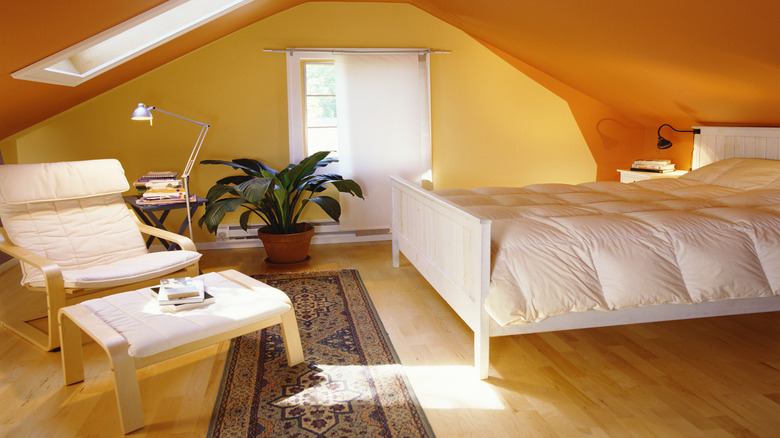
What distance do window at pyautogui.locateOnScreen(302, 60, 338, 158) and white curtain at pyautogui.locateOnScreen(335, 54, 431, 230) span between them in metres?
0.16

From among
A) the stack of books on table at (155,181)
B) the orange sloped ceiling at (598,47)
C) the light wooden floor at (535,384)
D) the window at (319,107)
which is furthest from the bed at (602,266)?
the window at (319,107)

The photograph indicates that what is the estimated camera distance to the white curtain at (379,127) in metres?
4.66

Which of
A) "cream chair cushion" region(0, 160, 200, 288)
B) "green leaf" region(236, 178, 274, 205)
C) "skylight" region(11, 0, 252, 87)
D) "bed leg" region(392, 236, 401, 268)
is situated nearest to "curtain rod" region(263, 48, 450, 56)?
"skylight" region(11, 0, 252, 87)

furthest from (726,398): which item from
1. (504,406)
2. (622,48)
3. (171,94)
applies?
(171,94)

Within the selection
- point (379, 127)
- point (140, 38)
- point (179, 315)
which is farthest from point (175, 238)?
point (379, 127)

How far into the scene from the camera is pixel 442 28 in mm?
4824

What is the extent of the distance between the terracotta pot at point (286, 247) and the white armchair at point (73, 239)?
3.26ft

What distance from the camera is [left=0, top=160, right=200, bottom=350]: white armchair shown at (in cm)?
270

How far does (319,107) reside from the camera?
4.78 meters

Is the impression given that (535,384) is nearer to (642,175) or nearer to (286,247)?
(286,247)

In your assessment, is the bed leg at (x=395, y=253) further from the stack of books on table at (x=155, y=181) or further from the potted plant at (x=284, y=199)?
the stack of books on table at (x=155, y=181)

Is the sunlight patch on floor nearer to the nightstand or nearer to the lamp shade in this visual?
the lamp shade

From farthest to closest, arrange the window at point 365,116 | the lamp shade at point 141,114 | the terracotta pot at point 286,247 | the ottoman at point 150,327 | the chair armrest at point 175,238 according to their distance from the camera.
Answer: the window at point 365,116
the terracotta pot at point 286,247
the lamp shade at point 141,114
the chair armrest at point 175,238
the ottoman at point 150,327

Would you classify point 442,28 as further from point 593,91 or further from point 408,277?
point 408,277
